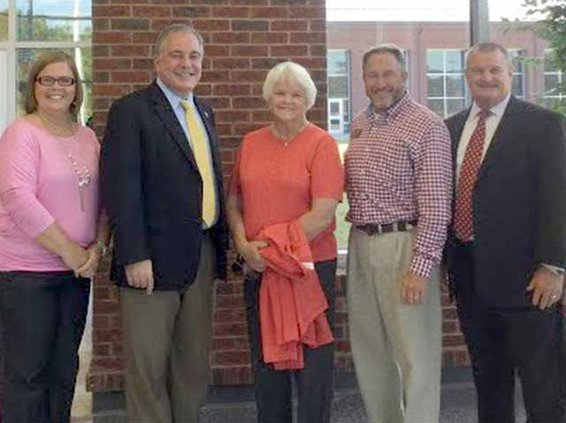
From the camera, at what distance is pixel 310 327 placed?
348cm

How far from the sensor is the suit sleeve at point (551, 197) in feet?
10.9

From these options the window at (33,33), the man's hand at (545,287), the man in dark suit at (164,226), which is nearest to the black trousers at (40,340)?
the man in dark suit at (164,226)

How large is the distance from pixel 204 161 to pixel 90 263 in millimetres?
678

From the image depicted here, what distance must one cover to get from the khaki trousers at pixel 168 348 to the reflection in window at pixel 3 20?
10.1ft

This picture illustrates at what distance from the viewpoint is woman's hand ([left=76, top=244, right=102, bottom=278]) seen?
3.31m

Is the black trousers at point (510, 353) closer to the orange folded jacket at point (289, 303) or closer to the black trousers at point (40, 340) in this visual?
the orange folded jacket at point (289, 303)

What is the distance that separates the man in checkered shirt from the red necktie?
0.35ft

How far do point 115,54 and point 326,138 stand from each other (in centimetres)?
176

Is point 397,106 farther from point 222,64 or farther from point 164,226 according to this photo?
point 222,64

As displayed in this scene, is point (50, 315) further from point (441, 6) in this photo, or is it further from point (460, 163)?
point (441, 6)

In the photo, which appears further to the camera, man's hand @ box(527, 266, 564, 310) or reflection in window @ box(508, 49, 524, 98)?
reflection in window @ box(508, 49, 524, 98)

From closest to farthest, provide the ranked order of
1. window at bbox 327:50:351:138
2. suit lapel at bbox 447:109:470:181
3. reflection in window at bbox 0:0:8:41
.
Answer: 1. suit lapel at bbox 447:109:470:181
2. window at bbox 327:50:351:138
3. reflection in window at bbox 0:0:8:41

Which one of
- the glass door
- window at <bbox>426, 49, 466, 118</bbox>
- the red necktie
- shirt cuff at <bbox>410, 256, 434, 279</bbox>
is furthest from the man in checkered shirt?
the glass door

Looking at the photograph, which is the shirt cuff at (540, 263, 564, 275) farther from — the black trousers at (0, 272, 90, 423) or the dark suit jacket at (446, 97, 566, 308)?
the black trousers at (0, 272, 90, 423)
